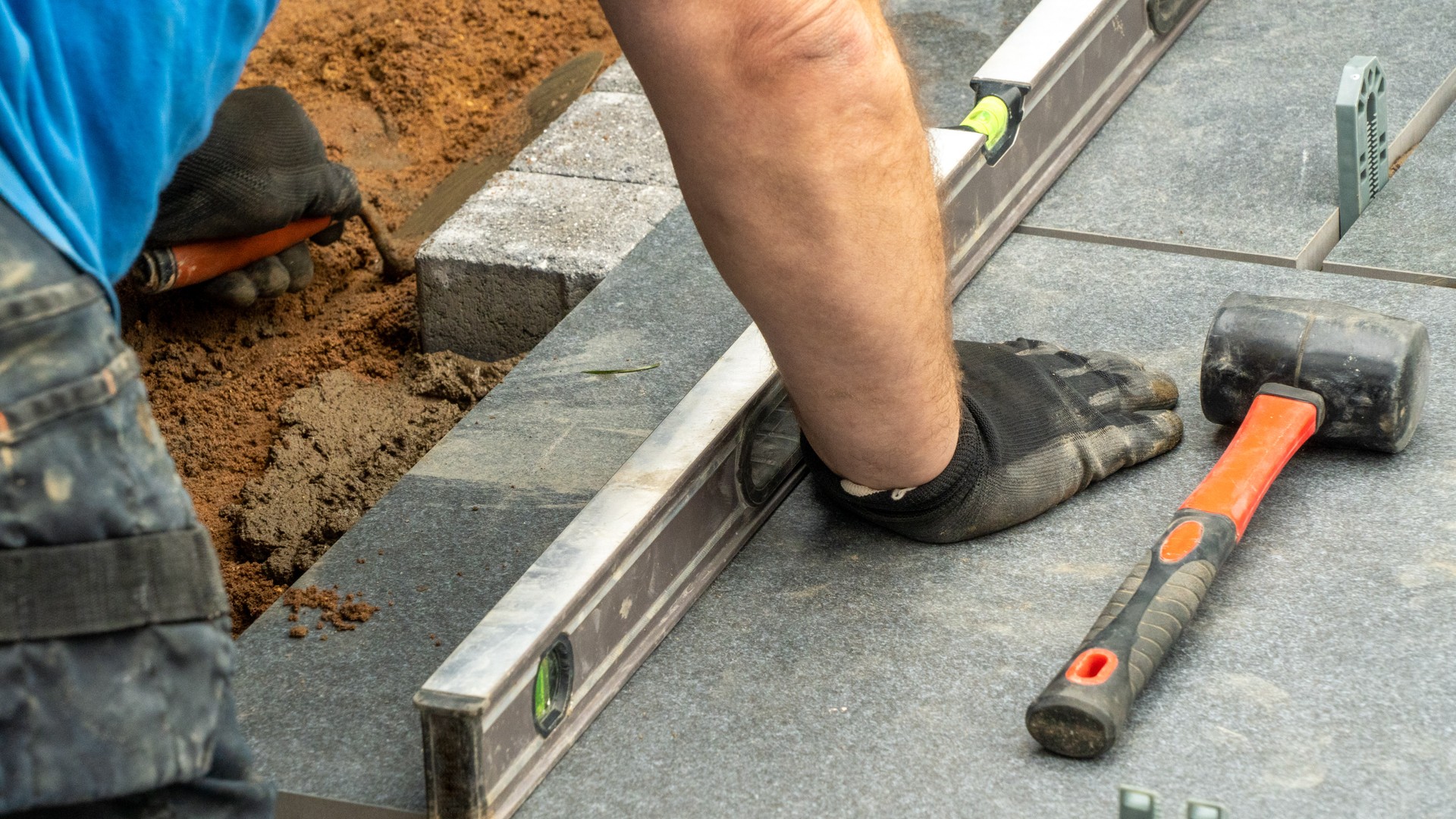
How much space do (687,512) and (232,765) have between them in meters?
0.83

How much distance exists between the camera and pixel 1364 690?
1594 millimetres

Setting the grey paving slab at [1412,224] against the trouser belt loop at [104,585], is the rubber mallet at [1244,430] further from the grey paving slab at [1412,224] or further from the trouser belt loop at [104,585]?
the trouser belt loop at [104,585]

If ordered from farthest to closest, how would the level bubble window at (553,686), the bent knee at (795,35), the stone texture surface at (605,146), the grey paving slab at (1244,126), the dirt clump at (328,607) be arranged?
the stone texture surface at (605,146) → the grey paving slab at (1244,126) → the dirt clump at (328,607) → the level bubble window at (553,686) → the bent knee at (795,35)

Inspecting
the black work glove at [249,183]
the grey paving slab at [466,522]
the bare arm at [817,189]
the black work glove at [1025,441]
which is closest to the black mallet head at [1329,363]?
the black work glove at [1025,441]

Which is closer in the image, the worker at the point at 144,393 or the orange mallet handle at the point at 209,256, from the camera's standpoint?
the worker at the point at 144,393

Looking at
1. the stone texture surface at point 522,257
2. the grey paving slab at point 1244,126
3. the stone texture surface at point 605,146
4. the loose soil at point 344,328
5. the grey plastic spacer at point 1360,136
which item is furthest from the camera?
the stone texture surface at point 605,146

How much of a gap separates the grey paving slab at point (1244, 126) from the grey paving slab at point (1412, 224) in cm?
7

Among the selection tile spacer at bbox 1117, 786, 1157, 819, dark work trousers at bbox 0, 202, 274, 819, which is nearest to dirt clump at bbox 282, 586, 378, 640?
dark work trousers at bbox 0, 202, 274, 819

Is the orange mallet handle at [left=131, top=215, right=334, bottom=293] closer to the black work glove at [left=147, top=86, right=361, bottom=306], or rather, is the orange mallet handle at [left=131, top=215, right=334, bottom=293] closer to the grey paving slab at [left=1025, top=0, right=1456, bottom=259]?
the black work glove at [left=147, top=86, right=361, bottom=306]

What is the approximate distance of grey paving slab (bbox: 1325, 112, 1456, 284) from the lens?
91.2 inches

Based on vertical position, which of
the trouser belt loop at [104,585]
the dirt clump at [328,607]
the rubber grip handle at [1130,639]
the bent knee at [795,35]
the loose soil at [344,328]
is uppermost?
the bent knee at [795,35]

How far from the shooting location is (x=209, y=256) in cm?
314

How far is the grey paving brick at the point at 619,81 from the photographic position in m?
3.79

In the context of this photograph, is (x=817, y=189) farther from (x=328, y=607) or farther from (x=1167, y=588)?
(x=328, y=607)
